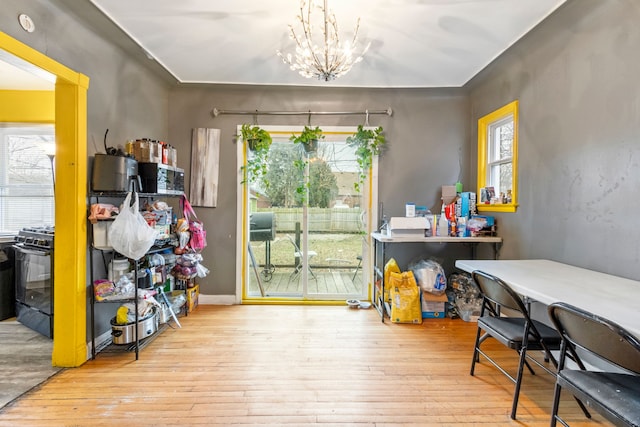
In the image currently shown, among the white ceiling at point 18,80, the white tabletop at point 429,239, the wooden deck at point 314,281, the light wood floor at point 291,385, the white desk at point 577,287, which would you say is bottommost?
the light wood floor at point 291,385

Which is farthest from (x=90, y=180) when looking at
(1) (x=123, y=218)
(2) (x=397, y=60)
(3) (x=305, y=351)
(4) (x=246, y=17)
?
(2) (x=397, y=60)

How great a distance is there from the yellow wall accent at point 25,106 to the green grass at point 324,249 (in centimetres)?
282

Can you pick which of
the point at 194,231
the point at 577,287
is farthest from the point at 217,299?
the point at 577,287

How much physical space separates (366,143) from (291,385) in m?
2.68

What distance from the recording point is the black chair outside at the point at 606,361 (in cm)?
116

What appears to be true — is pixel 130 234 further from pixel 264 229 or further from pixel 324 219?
pixel 324 219

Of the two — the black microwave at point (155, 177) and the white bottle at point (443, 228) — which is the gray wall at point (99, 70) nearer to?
the black microwave at point (155, 177)

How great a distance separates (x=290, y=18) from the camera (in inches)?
95.4

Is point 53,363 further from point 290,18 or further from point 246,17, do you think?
point 290,18

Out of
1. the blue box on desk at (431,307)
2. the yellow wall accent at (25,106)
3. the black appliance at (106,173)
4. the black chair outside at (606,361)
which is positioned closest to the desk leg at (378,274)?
the blue box on desk at (431,307)

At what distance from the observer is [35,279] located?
9.39 ft

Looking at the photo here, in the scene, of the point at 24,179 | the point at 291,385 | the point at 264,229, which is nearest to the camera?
the point at 291,385

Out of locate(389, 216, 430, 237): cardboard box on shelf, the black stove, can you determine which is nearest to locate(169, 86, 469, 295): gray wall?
locate(389, 216, 430, 237): cardboard box on shelf

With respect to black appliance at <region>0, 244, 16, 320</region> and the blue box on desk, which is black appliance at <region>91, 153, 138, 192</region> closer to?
black appliance at <region>0, 244, 16, 320</region>
